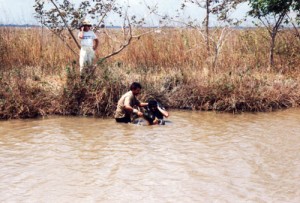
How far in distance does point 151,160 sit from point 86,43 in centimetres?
393

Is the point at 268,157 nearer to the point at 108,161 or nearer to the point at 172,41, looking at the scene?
the point at 108,161

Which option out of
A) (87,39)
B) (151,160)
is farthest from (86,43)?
(151,160)

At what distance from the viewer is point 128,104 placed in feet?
28.2

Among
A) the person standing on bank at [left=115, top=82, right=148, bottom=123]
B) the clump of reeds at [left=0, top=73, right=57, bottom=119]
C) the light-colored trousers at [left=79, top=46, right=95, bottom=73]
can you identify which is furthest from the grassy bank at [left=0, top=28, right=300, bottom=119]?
Answer: the person standing on bank at [left=115, top=82, right=148, bottom=123]

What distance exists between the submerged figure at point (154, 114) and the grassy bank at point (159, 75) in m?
0.67

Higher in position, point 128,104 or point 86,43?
point 86,43

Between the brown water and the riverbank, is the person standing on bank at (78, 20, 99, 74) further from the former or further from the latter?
the brown water

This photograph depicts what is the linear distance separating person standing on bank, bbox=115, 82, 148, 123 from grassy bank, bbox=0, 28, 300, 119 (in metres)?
0.63

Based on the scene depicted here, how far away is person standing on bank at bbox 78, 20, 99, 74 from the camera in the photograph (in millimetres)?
9547

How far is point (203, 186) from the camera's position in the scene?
549 cm

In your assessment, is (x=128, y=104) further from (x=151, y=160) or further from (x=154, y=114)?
(x=151, y=160)

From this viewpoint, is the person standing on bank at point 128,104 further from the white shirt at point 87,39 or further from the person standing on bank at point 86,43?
the white shirt at point 87,39

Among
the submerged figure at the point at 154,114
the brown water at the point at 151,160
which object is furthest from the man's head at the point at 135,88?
the brown water at the point at 151,160

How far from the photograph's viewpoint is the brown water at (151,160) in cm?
527
